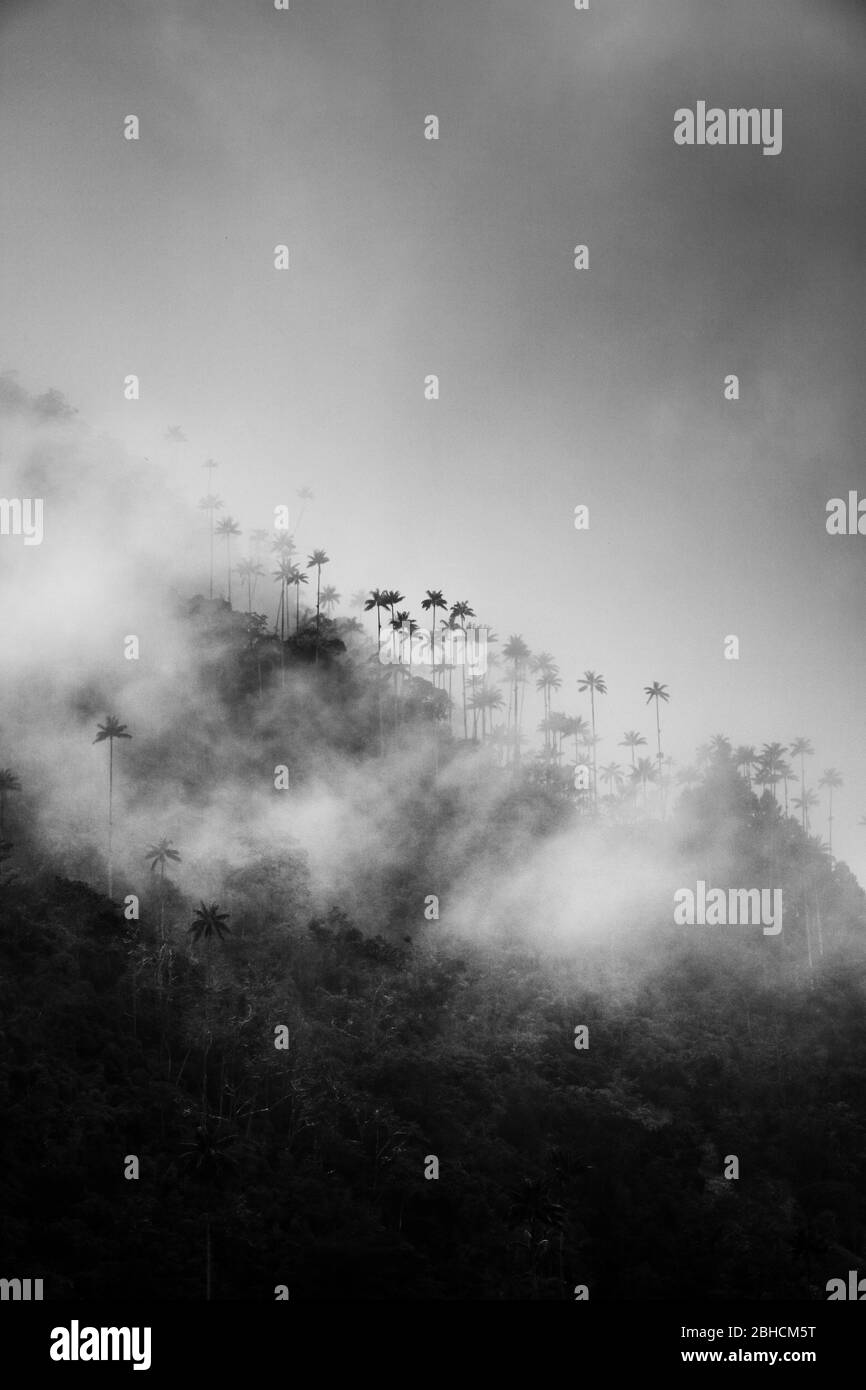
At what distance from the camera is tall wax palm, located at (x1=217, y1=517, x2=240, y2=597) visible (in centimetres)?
16075

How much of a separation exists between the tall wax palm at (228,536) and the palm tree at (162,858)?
51364mm

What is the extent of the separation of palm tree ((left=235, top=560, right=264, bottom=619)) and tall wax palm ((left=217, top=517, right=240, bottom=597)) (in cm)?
204

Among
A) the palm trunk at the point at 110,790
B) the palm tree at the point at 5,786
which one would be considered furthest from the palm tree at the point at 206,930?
the palm tree at the point at 5,786

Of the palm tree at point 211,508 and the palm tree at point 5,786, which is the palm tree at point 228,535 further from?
the palm tree at point 5,786

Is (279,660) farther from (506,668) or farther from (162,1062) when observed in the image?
(162,1062)

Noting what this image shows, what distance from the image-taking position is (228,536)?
541 feet

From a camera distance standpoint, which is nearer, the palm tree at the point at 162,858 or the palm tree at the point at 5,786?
the palm tree at the point at 162,858

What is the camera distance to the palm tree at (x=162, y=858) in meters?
105

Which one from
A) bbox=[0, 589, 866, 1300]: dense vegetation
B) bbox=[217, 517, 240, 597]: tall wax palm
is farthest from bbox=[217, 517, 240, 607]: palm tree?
bbox=[0, 589, 866, 1300]: dense vegetation

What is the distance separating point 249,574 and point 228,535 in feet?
19.9

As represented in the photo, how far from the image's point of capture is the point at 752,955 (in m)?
126

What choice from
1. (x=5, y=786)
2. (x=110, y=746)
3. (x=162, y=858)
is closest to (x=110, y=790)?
(x=110, y=746)

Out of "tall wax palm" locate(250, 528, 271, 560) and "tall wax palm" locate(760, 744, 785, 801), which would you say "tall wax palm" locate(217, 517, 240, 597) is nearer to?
"tall wax palm" locate(250, 528, 271, 560)
